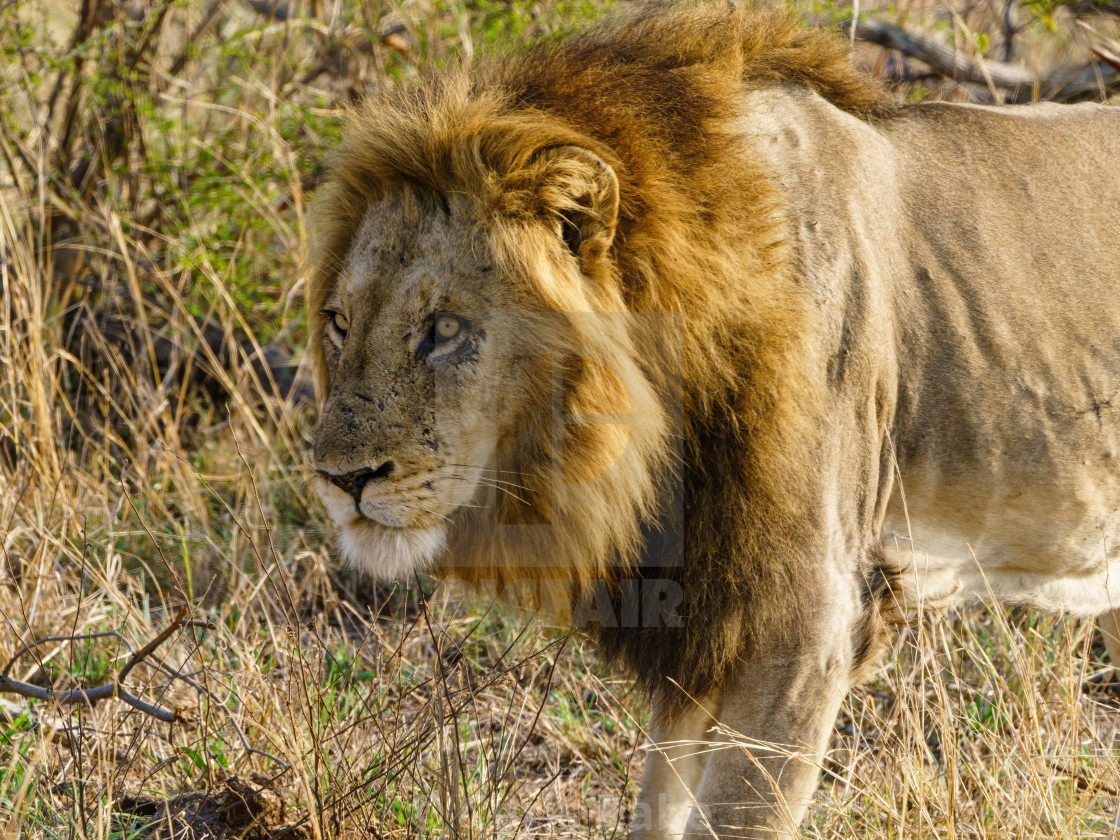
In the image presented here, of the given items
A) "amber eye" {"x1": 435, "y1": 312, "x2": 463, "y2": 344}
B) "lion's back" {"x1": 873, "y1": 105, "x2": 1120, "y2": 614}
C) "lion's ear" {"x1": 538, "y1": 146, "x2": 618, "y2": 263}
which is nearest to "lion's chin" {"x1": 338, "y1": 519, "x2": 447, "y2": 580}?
"amber eye" {"x1": 435, "y1": 312, "x2": 463, "y2": 344}

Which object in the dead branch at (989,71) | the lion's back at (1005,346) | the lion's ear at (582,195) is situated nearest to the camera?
the lion's ear at (582,195)

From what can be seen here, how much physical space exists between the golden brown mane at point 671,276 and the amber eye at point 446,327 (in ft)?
0.52

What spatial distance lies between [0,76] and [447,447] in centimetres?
423

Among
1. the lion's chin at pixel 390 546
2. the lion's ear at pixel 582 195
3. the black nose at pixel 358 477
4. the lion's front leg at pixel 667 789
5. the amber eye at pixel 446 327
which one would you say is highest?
the lion's ear at pixel 582 195

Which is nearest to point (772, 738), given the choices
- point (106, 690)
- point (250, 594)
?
point (106, 690)

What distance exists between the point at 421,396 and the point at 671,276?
56 cm

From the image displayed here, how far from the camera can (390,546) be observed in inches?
87.1

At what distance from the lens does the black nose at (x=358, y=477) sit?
7.00ft

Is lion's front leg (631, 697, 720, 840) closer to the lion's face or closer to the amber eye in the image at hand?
the lion's face

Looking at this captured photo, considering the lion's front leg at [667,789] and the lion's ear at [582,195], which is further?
the lion's front leg at [667,789]

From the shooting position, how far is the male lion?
2180 millimetres

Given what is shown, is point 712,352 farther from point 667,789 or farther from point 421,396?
point 667,789

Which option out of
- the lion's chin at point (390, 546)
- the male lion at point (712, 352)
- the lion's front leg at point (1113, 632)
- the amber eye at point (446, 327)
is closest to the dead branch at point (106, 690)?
the lion's chin at point (390, 546)

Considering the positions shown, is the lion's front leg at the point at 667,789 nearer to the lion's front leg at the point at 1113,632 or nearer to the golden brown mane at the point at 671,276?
the golden brown mane at the point at 671,276
